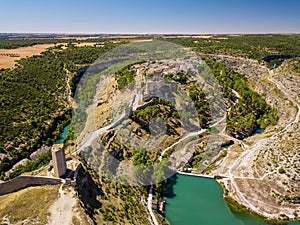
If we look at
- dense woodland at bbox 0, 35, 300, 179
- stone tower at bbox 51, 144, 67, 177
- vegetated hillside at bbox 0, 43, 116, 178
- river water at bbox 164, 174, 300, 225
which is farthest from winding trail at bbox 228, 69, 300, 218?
vegetated hillside at bbox 0, 43, 116, 178

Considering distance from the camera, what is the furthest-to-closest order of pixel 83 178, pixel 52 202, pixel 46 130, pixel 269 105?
pixel 269 105, pixel 46 130, pixel 83 178, pixel 52 202

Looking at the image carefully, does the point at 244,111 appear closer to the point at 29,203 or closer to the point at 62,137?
the point at 62,137

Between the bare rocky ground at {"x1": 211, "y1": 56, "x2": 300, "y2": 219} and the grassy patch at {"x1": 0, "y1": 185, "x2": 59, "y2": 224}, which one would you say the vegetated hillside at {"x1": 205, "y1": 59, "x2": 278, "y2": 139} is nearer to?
the bare rocky ground at {"x1": 211, "y1": 56, "x2": 300, "y2": 219}

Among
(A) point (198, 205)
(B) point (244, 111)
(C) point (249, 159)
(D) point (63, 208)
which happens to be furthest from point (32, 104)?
(B) point (244, 111)

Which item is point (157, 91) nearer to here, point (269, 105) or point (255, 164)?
point (255, 164)

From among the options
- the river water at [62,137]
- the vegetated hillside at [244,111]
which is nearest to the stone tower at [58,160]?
the river water at [62,137]

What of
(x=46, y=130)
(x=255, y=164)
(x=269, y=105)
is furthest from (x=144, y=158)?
(x=269, y=105)
